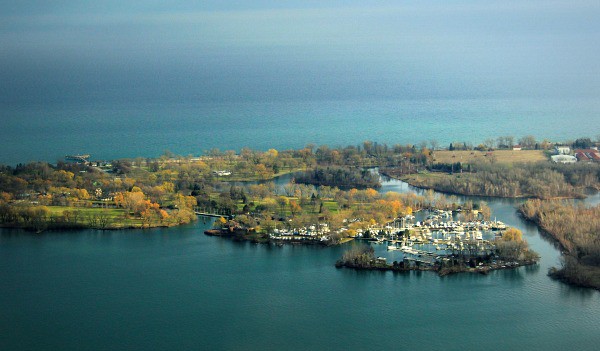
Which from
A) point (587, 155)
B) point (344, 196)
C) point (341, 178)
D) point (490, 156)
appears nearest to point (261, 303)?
point (344, 196)

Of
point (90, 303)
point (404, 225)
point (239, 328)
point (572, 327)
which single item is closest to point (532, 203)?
point (404, 225)

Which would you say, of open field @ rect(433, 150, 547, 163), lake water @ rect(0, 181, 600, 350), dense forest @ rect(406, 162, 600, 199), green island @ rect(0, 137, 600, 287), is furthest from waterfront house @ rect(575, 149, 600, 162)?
lake water @ rect(0, 181, 600, 350)

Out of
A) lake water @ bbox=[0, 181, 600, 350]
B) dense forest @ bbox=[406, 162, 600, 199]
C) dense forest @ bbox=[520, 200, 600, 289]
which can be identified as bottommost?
lake water @ bbox=[0, 181, 600, 350]

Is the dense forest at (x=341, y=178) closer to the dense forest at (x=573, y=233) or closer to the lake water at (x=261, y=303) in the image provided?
the dense forest at (x=573, y=233)

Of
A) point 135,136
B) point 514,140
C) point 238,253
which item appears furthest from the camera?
point 135,136

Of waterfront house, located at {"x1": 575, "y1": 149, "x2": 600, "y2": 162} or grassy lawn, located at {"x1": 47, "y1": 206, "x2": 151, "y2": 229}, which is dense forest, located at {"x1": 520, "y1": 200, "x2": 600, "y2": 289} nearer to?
waterfront house, located at {"x1": 575, "y1": 149, "x2": 600, "y2": 162}

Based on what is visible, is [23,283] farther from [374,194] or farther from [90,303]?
[374,194]

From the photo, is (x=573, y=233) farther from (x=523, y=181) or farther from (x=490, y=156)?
(x=490, y=156)

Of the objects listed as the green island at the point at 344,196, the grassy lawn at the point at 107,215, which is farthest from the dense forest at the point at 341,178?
the grassy lawn at the point at 107,215
